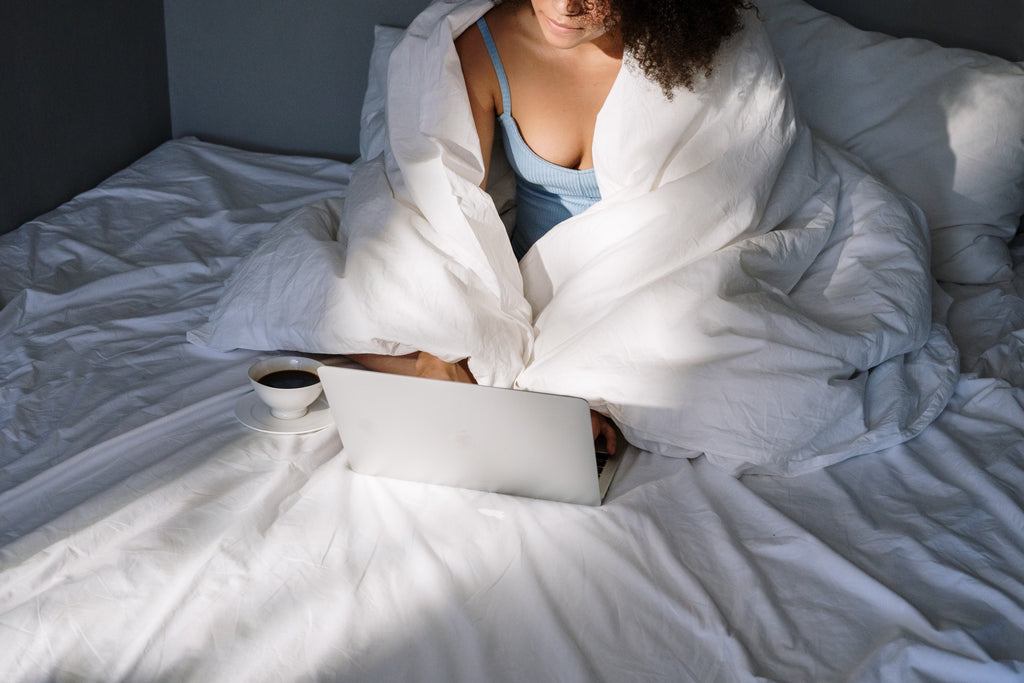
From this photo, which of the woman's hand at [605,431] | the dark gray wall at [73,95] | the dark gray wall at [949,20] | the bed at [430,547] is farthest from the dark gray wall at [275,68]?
the woman's hand at [605,431]

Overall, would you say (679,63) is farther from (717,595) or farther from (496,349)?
(717,595)

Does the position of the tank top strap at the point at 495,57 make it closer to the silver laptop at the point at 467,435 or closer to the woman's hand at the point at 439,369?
the woman's hand at the point at 439,369

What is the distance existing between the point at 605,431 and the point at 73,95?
125 cm

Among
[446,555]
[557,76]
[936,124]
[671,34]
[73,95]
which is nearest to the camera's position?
[446,555]

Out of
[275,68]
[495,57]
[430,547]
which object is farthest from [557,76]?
[275,68]

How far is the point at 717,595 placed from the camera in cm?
97

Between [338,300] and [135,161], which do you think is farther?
[135,161]

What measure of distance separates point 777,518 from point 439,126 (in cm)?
70

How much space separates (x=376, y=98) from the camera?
183 centimetres

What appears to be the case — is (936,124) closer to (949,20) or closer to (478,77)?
(949,20)

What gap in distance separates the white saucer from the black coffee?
35 millimetres

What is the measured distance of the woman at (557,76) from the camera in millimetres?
1336

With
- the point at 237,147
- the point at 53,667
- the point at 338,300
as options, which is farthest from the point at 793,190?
the point at 237,147

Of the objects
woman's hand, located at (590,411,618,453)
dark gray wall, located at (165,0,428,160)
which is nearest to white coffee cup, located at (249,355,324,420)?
woman's hand, located at (590,411,618,453)
